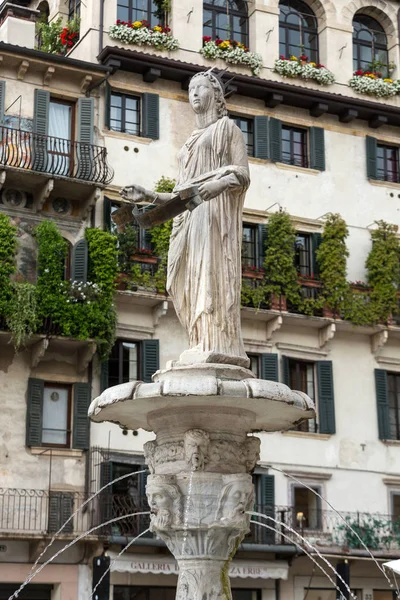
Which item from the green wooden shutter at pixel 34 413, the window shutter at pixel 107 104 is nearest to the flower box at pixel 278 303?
the window shutter at pixel 107 104

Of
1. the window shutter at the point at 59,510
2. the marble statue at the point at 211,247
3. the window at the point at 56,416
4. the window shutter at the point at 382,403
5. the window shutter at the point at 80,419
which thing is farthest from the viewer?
the window shutter at the point at 382,403

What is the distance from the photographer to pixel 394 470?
31703 mm

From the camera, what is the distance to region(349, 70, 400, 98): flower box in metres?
34.5

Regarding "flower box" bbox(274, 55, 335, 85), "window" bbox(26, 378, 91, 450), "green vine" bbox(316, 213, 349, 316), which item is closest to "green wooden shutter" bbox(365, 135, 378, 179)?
"flower box" bbox(274, 55, 335, 85)

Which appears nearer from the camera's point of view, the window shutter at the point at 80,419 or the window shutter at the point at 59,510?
the window shutter at the point at 59,510

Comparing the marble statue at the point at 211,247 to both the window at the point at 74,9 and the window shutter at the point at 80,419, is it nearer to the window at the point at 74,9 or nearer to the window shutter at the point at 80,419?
the window shutter at the point at 80,419

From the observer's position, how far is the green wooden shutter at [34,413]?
27.3m

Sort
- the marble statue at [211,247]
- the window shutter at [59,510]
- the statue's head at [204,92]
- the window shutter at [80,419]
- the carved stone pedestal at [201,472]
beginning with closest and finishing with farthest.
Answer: the carved stone pedestal at [201,472], the marble statue at [211,247], the statue's head at [204,92], the window shutter at [59,510], the window shutter at [80,419]

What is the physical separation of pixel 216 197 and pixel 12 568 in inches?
681

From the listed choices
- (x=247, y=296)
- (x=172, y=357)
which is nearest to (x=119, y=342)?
(x=172, y=357)

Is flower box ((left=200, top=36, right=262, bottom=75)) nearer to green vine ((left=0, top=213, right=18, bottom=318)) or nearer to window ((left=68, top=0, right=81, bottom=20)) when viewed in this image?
window ((left=68, top=0, right=81, bottom=20))

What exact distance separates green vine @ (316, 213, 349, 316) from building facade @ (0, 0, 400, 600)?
0.09 m

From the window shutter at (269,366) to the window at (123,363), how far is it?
339 cm

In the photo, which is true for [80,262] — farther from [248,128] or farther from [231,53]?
[231,53]
